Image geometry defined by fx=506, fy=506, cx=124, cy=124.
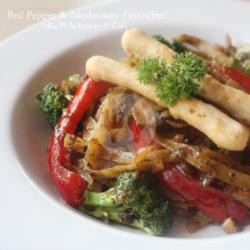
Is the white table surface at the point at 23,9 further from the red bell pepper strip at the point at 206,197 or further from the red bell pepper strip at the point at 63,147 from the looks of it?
the red bell pepper strip at the point at 206,197

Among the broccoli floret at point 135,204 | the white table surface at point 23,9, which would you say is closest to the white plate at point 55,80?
the broccoli floret at point 135,204

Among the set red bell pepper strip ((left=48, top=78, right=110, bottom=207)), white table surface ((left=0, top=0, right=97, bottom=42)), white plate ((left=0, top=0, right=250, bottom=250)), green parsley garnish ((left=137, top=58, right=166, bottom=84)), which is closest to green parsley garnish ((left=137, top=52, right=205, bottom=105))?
green parsley garnish ((left=137, top=58, right=166, bottom=84))

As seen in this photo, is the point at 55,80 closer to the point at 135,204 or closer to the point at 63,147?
the point at 63,147

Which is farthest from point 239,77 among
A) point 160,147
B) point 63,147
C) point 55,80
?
point 55,80

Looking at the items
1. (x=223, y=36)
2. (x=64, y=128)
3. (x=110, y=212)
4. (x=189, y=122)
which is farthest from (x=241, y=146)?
(x=223, y=36)

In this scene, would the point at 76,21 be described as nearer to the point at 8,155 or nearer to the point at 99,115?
the point at 99,115
